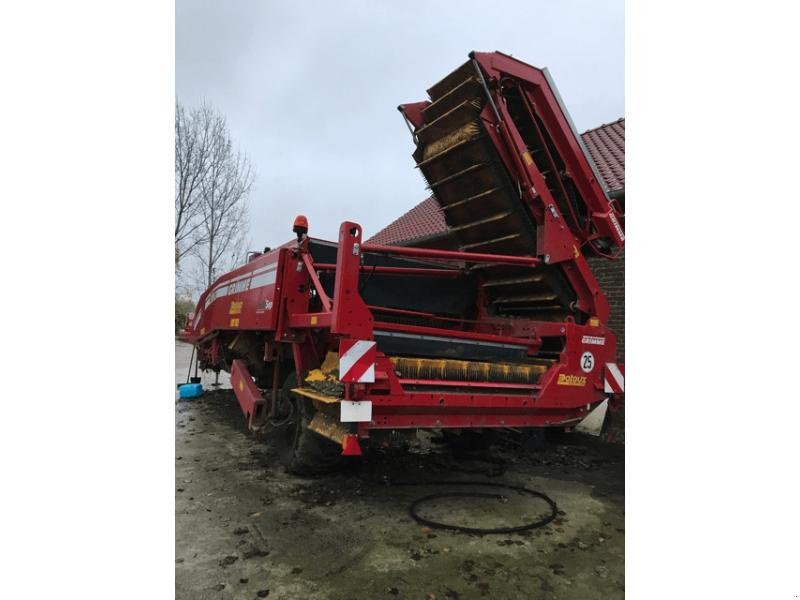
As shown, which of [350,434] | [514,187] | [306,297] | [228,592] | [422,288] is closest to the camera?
[228,592]

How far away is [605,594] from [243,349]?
12.3 feet

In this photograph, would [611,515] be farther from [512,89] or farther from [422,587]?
[512,89]

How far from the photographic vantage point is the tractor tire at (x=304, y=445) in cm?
385

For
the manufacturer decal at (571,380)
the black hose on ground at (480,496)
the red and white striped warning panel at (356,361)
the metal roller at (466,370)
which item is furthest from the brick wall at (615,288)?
the red and white striped warning panel at (356,361)

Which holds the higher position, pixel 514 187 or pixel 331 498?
pixel 514 187

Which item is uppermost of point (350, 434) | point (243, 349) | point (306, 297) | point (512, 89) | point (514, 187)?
point (512, 89)

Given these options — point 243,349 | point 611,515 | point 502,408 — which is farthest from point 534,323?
point 243,349

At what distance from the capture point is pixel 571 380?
13.3ft

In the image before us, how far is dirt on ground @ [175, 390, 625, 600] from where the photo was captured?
8.29 feet

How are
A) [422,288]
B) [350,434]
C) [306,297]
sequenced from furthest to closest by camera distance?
[422,288], [306,297], [350,434]

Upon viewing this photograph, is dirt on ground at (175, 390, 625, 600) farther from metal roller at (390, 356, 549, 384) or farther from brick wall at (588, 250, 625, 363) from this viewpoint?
brick wall at (588, 250, 625, 363)

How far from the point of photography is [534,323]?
4.36 meters

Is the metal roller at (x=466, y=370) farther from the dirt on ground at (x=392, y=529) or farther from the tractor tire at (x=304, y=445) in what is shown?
the dirt on ground at (x=392, y=529)

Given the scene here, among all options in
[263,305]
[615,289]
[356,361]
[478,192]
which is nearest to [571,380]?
[478,192]
